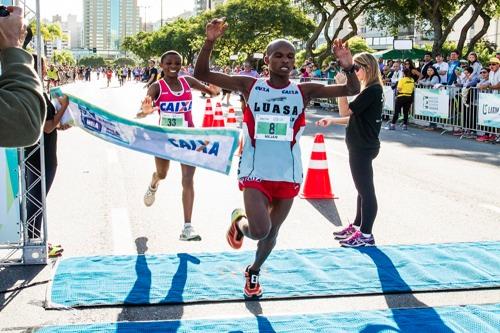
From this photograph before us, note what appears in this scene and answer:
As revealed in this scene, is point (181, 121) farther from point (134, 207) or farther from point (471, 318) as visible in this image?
point (471, 318)

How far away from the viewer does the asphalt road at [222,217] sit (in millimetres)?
5242

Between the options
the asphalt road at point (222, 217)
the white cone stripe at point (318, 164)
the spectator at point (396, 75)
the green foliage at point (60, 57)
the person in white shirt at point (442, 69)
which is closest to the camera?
the asphalt road at point (222, 217)

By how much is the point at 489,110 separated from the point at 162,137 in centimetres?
1290

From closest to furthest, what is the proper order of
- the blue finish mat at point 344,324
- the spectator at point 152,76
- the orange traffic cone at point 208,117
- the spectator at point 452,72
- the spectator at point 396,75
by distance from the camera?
the blue finish mat at point 344,324 < the spectator at point 152,76 < the orange traffic cone at point 208,117 < the spectator at point 452,72 < the spectator at point 396,75

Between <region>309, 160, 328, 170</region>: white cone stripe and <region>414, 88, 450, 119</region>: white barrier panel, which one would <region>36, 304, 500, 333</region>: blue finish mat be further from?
<region>414, 88, 450, 119</region>: white barrier panel

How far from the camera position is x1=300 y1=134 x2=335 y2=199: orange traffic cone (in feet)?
31.6

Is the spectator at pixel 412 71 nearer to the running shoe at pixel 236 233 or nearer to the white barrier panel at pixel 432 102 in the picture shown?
the white barrier panel at pixel 432 102

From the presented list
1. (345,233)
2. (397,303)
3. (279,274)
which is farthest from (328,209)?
(397,303)

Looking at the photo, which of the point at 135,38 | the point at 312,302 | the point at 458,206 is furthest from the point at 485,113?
the point at 135,38

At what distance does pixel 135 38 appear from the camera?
140625mm

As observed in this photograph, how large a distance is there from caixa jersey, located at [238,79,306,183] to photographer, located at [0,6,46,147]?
2.81m

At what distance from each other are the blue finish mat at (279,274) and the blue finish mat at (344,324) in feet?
1.58

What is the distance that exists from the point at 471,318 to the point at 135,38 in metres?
140

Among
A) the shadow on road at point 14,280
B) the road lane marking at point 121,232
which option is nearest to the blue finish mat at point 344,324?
the shadow on road at point 14,280
